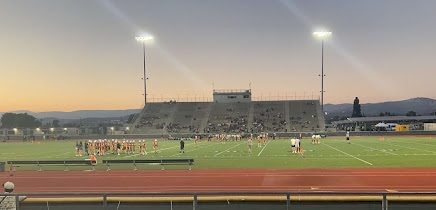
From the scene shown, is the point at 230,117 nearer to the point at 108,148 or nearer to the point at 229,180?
the point at 108,148

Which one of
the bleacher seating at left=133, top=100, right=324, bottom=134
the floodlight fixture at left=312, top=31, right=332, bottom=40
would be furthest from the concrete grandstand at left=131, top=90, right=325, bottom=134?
the floodlight fixture at left=312, top=31, right=332, bottom=40

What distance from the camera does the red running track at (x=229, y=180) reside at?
63.1ft

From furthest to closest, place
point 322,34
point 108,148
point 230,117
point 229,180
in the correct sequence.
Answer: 1. point 230,117
2. point 322,34
3. point 108,148
4. point 229,180

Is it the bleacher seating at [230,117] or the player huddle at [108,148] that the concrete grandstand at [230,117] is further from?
the player huddle at [108,148]

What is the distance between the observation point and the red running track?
19.2 meters

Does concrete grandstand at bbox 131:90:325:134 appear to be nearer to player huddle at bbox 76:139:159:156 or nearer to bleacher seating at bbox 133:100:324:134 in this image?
bleacher seating at bbox 133:100:324:134

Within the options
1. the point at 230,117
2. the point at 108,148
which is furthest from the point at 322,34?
the point at 108,148

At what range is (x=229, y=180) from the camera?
21.5 m

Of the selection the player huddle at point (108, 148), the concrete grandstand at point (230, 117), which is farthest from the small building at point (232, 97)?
the player huddle at point (108, 148)

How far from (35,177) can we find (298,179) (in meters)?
14.1

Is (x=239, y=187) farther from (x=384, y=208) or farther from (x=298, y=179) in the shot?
(x=384, y=208)

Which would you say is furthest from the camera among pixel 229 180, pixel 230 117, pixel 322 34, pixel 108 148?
pixel 230 117

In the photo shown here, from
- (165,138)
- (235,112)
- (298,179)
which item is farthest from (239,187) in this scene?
(235,112)

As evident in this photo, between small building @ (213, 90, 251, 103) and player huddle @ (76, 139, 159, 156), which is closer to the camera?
player huddle @ (76, 139, 159, 156)
